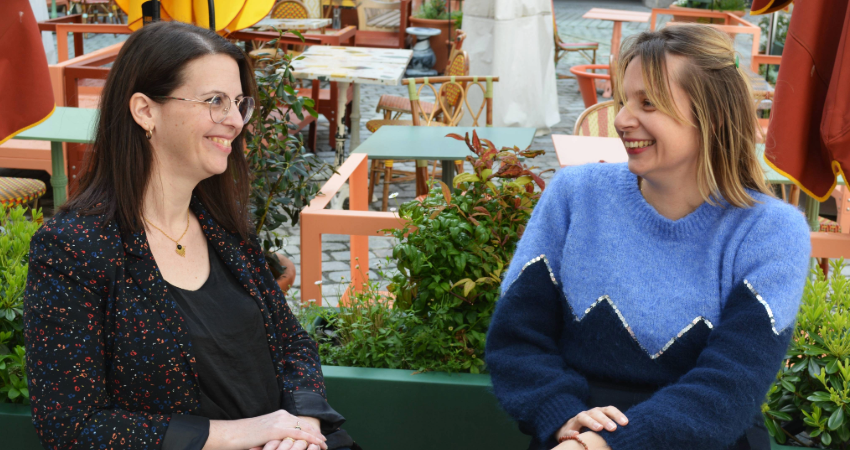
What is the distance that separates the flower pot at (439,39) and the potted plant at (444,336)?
9334 mm

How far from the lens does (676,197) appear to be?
6.04 feet

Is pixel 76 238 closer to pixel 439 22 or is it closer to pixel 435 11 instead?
A: pixel 439 22

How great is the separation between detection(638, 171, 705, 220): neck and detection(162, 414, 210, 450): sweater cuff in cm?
114

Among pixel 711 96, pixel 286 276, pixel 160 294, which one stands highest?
pixel 711 96

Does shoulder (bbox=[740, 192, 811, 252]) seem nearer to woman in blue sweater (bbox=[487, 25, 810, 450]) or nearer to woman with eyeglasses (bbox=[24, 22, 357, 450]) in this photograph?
woman in blue sweater (bbox=[487, 25, 810, 450])

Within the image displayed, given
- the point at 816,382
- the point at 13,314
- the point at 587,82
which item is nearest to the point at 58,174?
the point at 13,314

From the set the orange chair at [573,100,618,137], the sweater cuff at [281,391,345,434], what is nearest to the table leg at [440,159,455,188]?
the orange chair at [573,100,618,137]

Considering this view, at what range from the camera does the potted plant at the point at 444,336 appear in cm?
234

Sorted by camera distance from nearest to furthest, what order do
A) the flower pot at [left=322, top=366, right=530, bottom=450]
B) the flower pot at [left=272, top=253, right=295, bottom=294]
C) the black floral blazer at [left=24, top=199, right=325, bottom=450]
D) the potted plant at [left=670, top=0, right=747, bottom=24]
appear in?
the black floral blazer at [left=24, top=199, right=325, bottom=450]
the flower pot at [left=322, top=366, right=530, bottom=450]
the flower pot at [left=272, top=253, right=295, bottom=294]
the potted plant at [left=670, top=0, right=747, bottom=24]

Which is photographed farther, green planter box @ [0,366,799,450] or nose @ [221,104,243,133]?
green planter box @ [0,366,799,450]

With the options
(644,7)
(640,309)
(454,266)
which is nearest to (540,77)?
(454,266)

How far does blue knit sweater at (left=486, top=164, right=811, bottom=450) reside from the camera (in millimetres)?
1645

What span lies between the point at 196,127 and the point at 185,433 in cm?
67

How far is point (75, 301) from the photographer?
5.34ft
